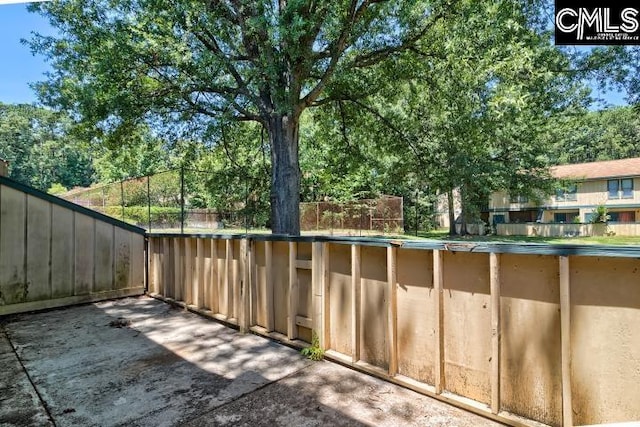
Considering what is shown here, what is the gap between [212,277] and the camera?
16.1ft

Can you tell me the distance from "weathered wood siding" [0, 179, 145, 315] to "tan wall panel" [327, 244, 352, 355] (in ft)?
15.9

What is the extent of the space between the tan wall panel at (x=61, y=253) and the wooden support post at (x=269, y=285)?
13.2 ft

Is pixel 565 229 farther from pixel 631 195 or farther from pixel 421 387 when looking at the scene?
pixel 421 387

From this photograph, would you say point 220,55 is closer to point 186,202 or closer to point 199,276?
point 199,276

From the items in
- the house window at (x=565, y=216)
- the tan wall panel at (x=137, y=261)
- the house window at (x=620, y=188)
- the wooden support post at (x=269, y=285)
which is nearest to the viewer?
the wooden support post at (x=269, y=285)

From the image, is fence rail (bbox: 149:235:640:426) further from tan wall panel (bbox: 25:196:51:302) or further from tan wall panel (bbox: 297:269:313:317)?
tan wall panel (bbox: 25:196:51:302)

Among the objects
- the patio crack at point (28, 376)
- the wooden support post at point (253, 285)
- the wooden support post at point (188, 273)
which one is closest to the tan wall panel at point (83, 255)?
the patio crack at point (28, 376)

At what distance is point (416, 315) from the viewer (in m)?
2.76

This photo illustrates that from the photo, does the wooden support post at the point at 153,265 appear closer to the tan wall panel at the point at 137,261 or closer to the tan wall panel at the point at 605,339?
the tan wall panel at the point at 137,261

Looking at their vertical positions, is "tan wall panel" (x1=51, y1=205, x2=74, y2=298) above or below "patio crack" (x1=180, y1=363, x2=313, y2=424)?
above

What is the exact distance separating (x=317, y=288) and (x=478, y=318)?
157cm

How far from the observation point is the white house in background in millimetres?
24550

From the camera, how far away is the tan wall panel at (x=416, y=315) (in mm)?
2686

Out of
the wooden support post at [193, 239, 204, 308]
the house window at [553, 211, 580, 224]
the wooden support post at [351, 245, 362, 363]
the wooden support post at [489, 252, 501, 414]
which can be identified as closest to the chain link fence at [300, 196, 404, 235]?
the wooden support post at [193, 239, 204, 308]
